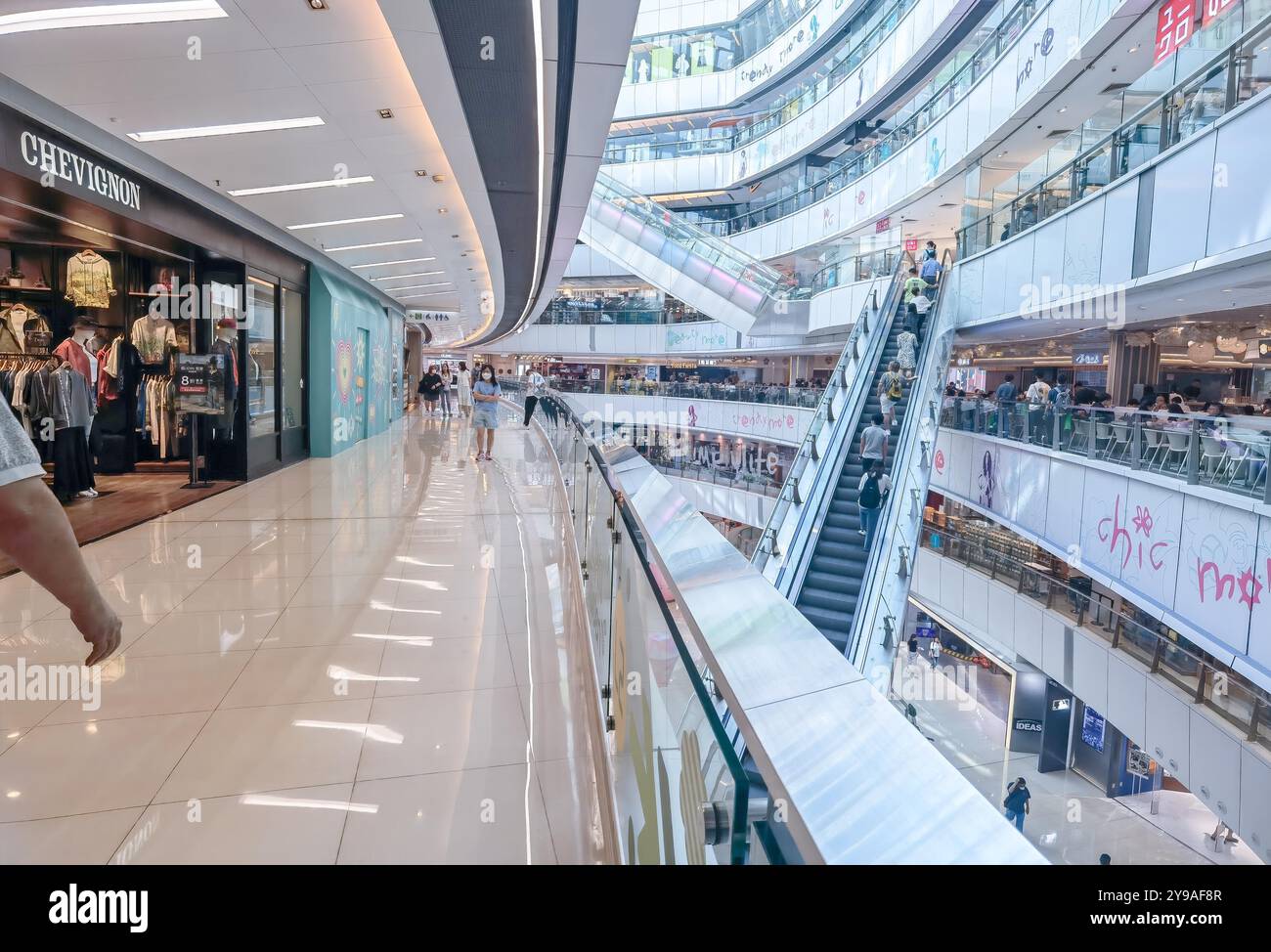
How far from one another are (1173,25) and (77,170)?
12161 mm

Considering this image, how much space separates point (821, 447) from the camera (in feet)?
37.2

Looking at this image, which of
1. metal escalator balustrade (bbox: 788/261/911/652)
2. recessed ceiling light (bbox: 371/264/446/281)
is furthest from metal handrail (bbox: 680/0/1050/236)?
recessed ceiling light (bbox: 371/264/446/281)

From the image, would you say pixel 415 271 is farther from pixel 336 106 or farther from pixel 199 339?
pixel 336 106

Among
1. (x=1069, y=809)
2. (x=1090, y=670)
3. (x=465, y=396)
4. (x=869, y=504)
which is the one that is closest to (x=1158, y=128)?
(x=869, y=504)

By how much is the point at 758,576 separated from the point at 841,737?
2.38ft

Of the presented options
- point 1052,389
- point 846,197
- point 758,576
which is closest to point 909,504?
point 1052,389

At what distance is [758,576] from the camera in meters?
1.68

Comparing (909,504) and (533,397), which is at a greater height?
(533,397)

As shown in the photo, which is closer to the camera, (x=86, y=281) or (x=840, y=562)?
(x=86, y=281)

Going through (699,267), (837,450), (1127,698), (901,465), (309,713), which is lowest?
(1127,698)

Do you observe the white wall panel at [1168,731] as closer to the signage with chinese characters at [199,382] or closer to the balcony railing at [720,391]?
the signage with chinese characters at [199,382]

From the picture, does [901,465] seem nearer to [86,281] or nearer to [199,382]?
[199,382]

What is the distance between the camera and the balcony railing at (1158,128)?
691cm

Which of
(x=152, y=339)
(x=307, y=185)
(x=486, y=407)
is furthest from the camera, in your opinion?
(x=486, y=407)
